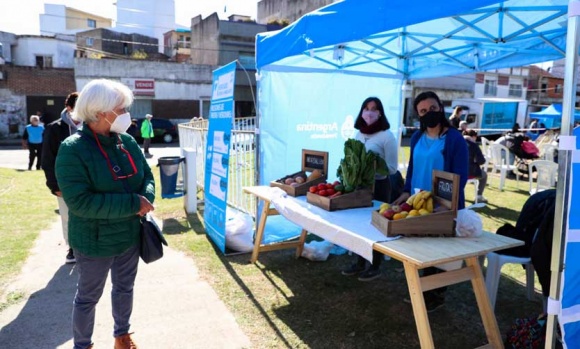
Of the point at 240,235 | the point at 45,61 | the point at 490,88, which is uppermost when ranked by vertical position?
the point at 45,61

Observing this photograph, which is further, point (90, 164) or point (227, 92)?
point (227, 92)

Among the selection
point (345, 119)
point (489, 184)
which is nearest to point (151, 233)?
point (345, 119)

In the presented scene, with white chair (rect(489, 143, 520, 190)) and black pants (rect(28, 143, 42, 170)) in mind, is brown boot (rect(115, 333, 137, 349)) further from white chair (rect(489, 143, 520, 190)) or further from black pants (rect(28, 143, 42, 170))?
black pants (rect(28, 143, 42, 170))

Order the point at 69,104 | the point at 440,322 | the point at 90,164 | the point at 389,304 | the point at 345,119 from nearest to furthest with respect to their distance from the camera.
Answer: the point at 90,164 → the point at 440,322 → the point at 389,304 → the point at 69,104 → the point at 345,119

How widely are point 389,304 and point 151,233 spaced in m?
2.16

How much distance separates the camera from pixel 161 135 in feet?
72.2

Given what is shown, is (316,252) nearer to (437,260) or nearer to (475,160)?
(437,260)

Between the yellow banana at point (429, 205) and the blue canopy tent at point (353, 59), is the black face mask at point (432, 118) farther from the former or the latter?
the blue canopy tent at point (353, 59)

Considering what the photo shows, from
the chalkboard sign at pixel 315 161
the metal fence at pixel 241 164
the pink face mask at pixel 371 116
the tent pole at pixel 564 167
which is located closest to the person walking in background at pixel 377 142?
the pink face mask at pixel 371 116

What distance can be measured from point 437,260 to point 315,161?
7.24 feet

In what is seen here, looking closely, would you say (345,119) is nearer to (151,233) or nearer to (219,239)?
(219,239)

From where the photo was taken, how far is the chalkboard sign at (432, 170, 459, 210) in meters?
2.64

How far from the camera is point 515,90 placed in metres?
36.3

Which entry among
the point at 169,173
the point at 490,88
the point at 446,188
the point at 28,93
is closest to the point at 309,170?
the point at 446,188
